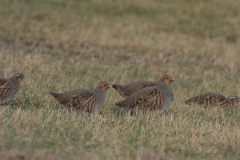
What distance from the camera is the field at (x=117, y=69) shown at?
4.62 meters

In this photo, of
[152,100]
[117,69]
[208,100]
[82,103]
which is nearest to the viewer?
[82,103]

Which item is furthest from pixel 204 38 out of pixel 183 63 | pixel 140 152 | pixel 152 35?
pixel 140 152

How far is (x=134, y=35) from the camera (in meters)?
18.5

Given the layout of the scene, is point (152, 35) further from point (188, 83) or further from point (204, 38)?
point (188, 83)

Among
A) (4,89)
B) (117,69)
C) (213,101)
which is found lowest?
(213,101)

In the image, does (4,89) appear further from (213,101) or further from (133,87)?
(213,101)

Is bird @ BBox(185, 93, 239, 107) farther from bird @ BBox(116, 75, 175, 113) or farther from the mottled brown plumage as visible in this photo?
bird @ BBox(116, 75, 175, 113)

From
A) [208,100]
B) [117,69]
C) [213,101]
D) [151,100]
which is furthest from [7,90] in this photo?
[117,69]

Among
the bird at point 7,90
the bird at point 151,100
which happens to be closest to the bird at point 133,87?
the bird at point 151,100

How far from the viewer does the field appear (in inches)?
182

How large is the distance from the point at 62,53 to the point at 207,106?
7.84 metres

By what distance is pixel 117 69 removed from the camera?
1201cm

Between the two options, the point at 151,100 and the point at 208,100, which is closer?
the point at 151,100

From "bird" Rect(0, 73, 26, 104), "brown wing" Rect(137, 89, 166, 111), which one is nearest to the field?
"bird" Rect(0, 73, 26, 104)
